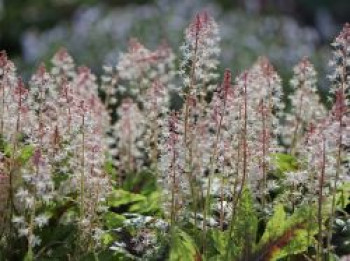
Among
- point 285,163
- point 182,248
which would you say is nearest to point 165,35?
point 285,163

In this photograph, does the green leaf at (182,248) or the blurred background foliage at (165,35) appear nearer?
the green leaf at (182,248)

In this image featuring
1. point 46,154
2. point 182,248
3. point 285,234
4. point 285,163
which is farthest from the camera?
point 285,163

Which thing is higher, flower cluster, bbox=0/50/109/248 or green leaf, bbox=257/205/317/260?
flower cluster, bbox=0/50/109/248

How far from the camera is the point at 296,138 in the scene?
19.5 feet

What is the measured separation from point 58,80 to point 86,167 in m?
1.35

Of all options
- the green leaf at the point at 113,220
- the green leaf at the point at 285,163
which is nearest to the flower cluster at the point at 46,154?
the green leaf at the point at 113,220

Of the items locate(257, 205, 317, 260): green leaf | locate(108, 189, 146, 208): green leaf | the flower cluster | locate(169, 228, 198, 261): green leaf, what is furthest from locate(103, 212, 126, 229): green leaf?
locate(257, 205, 317, 260): green leaf

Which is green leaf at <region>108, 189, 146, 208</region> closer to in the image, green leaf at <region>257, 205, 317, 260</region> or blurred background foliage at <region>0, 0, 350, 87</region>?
green leaf at <region>257, 205, 317, 260</region>

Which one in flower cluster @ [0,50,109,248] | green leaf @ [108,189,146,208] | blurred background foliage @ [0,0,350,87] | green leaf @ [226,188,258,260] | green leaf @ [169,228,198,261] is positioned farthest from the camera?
blurred background foliage @ [0,0,350,87]

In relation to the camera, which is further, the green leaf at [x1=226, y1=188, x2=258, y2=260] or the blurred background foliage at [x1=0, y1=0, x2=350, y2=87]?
the blurred background foliage at [x1=0, y1=0, x2=350, y2=87]

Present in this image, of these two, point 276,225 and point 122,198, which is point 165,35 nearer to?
point 122,198

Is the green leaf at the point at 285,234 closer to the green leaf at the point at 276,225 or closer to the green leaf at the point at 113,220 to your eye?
the green leaf at the point at 276,225

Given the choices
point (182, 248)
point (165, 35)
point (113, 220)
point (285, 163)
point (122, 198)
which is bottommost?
point (182, 248)

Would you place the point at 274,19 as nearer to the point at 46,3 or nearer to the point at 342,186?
the point at 46,3
